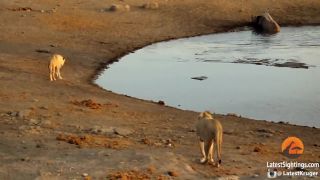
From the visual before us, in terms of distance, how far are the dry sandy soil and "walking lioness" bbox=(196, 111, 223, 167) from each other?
302 millimetres

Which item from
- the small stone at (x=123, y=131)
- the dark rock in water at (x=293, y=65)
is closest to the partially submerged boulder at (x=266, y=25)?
the dark rock in water at (x=293, y=65)

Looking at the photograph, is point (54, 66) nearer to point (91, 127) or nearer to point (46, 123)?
point (46, 123)

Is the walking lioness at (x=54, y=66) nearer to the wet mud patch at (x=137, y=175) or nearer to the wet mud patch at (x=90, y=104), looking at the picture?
the wet mud patch at (x=90, y=104)

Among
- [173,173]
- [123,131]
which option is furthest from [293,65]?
[173,173]

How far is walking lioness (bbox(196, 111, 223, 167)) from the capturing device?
516 inches

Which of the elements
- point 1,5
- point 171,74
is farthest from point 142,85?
point 1,5

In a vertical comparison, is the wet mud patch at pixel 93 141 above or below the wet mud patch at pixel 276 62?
below

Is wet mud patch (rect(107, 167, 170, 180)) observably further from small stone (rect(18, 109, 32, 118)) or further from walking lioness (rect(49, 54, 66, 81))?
walking lioness (rect(49, 54, 66, 81))

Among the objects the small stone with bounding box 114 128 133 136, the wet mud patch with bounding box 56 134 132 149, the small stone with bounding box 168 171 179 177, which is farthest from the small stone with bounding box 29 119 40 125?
the small stone with bounding box 168 171 179 177

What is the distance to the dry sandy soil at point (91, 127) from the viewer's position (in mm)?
13016

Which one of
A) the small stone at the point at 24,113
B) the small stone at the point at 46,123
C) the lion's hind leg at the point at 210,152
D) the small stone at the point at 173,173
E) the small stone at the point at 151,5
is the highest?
the small stone at the point at 151,5

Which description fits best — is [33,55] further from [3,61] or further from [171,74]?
[171,74]

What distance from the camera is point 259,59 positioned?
3375 cm

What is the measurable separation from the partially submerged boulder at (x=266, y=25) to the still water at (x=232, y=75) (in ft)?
5.64
